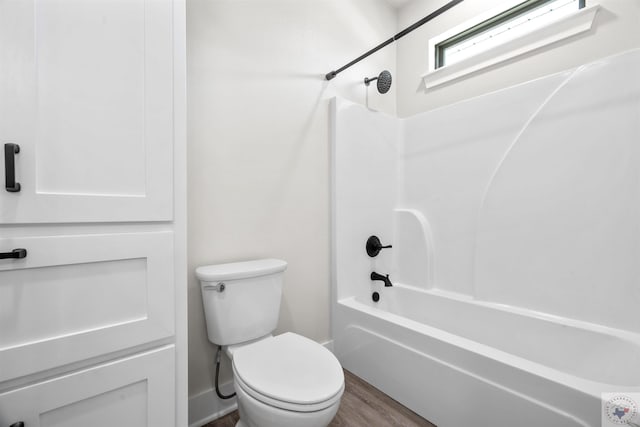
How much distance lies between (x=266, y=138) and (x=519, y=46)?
1670 mm

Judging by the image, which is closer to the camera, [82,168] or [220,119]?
[82,168]

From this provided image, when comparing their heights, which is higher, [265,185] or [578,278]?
[265,185]

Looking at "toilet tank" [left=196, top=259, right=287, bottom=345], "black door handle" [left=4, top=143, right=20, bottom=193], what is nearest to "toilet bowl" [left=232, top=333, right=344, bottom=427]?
"toilet tank" [left=196, top=259, right=287, bottom=345]

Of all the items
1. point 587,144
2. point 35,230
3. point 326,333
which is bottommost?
point 326,333

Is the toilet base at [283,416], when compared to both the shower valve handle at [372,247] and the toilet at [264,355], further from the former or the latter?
the shower valve handle at [372,247]

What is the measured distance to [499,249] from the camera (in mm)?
1676

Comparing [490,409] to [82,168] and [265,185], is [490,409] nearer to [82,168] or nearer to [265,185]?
[265,185]

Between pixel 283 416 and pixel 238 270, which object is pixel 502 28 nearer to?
pixel 238 270

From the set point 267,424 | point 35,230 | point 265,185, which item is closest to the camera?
point 35,230

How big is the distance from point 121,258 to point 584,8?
2.45 meters

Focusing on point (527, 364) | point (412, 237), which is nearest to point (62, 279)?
point (527, 364)

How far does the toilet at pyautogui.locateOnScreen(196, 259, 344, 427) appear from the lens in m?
0.90

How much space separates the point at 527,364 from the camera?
42.2 inches

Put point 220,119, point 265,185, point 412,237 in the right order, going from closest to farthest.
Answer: point 220,119, point 265,185, point 412,237
